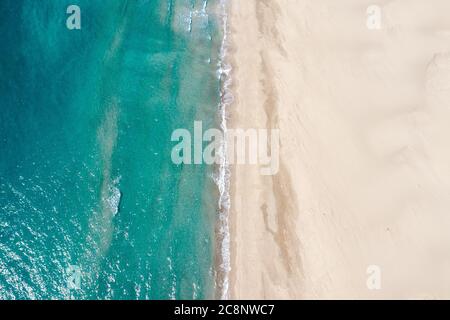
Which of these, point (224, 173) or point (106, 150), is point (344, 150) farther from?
point (106, 150)

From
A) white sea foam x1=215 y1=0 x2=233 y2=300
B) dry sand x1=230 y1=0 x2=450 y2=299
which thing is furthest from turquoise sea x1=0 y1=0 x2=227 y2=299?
dry sand x1=230 y1=0 x2=450 y2=299

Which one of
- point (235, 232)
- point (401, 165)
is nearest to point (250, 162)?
point (235, 232)

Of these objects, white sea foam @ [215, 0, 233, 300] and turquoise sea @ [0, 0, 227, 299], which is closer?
turquoise sea @ [0, 0, 227, 299]

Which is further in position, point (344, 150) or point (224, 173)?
→ point (224, 173)

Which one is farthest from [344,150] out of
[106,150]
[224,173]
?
[106,150]

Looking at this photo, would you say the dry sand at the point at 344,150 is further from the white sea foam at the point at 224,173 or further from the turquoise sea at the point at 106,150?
the turquoise sea at the point at 106,150

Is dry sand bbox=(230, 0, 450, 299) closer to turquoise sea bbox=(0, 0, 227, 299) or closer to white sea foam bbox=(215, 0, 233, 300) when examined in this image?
white sea foam bbox=(215, 0, 233, 300)
